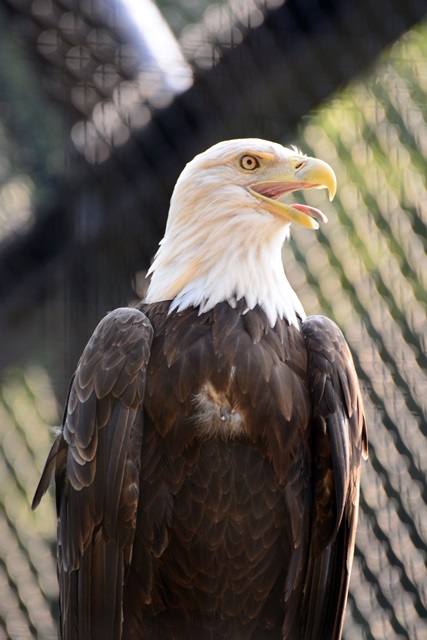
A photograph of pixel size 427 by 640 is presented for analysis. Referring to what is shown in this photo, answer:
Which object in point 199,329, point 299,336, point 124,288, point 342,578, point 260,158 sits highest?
point 124,288

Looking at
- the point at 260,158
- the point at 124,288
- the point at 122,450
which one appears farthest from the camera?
the point at 260,158

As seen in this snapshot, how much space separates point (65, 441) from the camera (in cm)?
211

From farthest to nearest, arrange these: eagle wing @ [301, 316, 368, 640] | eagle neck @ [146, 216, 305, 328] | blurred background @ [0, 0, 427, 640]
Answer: eagle neck @ [146, 216, 305, 328], eagle wing @ [301, 316, 368, 640], blurred background @ [0, 0, 427, 640]

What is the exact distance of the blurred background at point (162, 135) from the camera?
44.1 inches

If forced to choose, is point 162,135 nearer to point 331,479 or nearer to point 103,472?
point 103,472

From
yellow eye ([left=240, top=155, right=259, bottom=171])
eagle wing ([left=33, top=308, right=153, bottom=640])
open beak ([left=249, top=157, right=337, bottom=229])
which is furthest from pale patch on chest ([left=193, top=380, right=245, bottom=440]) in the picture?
yellow eye ([left=240, top=155, right=259, bottom=171])

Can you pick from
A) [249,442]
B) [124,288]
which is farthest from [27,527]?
[124,288]

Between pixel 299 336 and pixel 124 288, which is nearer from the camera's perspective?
pixel 124 288

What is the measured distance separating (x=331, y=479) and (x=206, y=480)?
298 millimetres

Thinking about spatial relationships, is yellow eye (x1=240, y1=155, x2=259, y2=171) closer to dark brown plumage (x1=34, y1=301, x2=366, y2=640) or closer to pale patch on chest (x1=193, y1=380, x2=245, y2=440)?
dark brown plumage (x1=34, y1=301, x2=366, y2=640)

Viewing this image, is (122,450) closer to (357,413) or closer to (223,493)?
(223,493)

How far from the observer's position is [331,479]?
2092 mm

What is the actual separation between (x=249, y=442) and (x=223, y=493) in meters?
0.13

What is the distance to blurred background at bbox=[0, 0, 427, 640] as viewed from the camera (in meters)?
1.12
